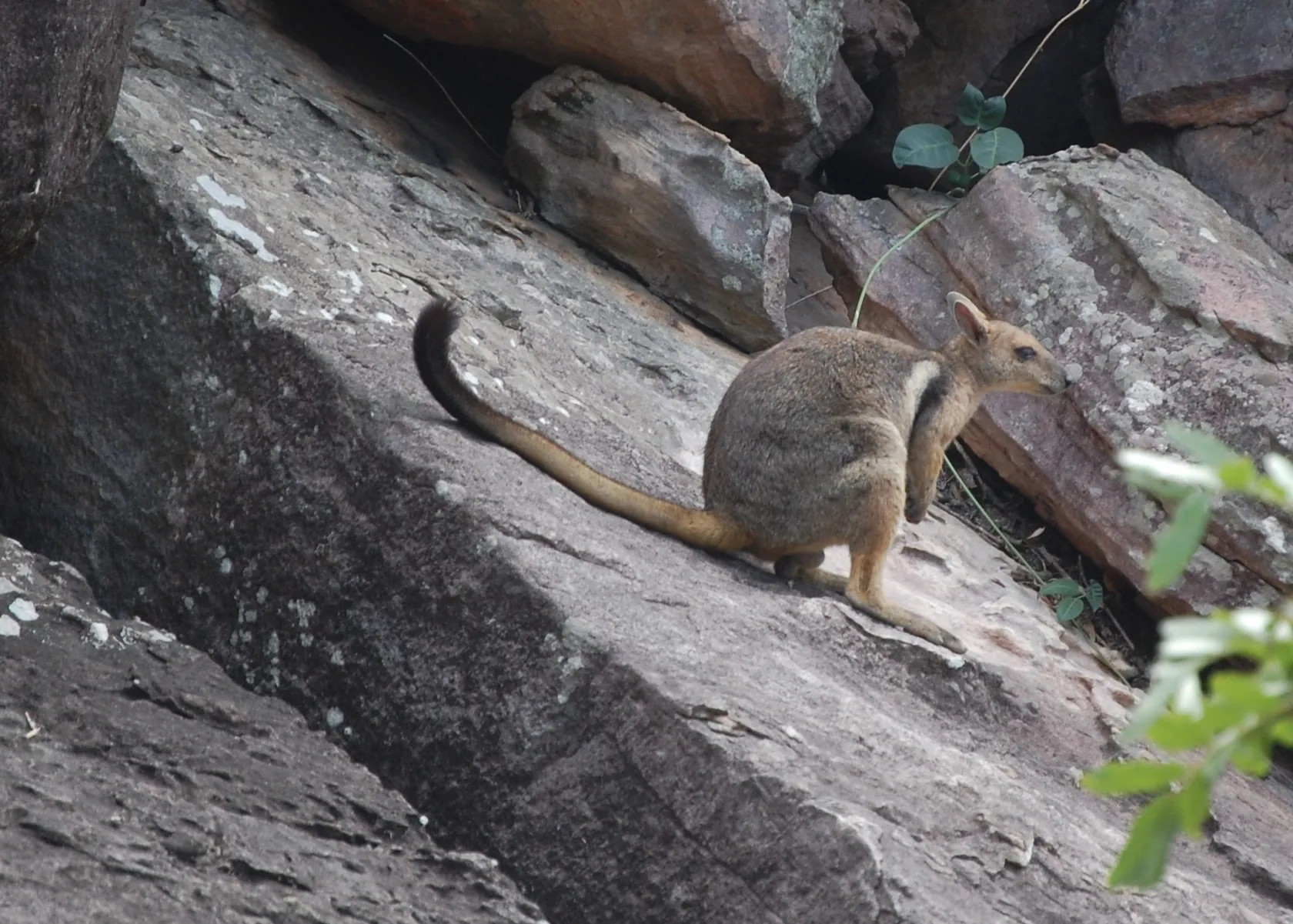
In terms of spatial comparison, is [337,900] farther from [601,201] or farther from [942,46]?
[942,46]

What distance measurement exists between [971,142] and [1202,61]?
4.78ft

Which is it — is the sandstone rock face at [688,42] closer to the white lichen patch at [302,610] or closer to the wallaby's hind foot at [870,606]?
the wallaby's hind foot at [870,606]

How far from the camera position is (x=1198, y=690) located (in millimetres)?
1164

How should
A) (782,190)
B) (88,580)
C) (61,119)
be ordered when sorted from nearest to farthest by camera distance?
(61,119) → (88,580) → (782,190)

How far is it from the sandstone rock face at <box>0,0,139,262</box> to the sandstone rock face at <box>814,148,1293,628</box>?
16.1 feet

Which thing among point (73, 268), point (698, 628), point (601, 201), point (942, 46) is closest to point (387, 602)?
point (698, 628)

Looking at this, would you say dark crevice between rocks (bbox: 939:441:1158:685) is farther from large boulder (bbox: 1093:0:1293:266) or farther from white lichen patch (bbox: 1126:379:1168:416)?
large boulder (bbox: 1093:0:1293:266)

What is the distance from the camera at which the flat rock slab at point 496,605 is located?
3971 millimetres

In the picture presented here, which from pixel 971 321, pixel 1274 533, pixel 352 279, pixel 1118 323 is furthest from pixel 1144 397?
pixel 352 279

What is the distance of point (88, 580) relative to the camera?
5.03 meters

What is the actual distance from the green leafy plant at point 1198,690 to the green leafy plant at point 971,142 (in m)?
7.82

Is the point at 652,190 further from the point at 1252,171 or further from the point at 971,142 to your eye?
the point at 1252,171

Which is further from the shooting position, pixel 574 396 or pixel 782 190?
pixel 782 190

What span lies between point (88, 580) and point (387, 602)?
1286mm
